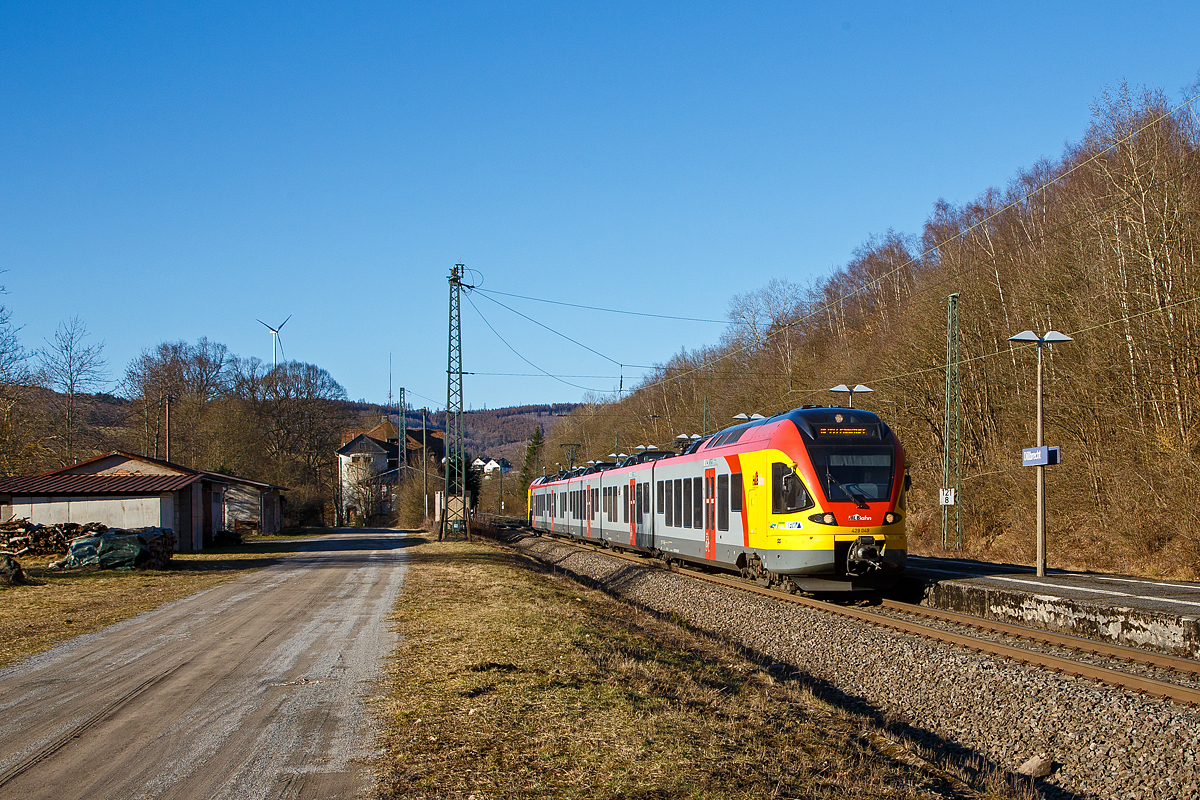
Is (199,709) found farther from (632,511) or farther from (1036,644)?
(632,511)

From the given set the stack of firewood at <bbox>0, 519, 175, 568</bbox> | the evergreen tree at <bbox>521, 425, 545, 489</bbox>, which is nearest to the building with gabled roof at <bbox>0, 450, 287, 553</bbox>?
the stack of firewood at <bbox>0, 519, 175, 568</bbox>

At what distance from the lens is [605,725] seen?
6.84m

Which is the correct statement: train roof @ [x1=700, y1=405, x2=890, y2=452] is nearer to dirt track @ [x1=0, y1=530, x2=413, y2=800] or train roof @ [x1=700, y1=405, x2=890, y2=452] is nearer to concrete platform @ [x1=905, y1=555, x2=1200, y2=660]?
concrete platform @ [x1=905, y1=555, x2=1200, y2=660]

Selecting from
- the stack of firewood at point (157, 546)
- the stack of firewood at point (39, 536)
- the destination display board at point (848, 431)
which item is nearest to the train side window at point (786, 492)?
the destination display board at point (848, 431)

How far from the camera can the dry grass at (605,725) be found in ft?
18.1

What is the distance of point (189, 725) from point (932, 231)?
6073 centimetres

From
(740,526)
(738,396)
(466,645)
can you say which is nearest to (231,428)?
(738,396)

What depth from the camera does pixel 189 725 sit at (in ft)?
22.5

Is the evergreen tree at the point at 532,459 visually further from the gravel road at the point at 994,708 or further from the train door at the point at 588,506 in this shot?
the gravel road at the point at 994,708

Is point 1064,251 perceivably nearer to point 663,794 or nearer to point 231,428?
point 663,794

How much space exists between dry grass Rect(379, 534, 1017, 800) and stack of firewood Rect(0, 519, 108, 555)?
19627 mm

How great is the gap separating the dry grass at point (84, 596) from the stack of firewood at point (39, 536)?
79 cm

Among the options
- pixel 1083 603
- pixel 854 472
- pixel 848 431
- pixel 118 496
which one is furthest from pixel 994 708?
pixel 118 496

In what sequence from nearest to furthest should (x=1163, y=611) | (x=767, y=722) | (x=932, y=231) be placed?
(x=767, y=722)
(x=1163, y=611)
(x=932, y=231)
